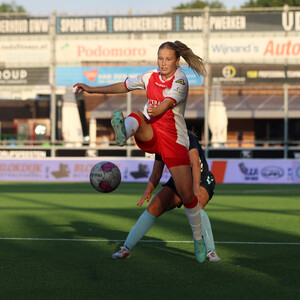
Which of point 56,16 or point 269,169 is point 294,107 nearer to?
point 269,169

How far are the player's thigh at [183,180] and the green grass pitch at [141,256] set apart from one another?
79 cm

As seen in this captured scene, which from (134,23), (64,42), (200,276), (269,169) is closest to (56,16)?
(64,42)

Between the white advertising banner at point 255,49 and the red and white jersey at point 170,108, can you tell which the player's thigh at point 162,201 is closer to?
the red and white jersey at point 170,108

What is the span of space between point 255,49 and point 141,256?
22155mm

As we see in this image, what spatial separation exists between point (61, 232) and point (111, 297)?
186 inches

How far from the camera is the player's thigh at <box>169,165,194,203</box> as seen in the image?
6.73 meters

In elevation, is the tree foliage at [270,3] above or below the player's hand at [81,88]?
above

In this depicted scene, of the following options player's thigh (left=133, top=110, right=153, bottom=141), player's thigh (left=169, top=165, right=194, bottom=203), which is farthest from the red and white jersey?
player's thigh (left=169, top=165, right=194, bottom=203)

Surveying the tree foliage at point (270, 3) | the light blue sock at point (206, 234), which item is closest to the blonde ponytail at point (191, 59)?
the light blue sock at point (206, 234)

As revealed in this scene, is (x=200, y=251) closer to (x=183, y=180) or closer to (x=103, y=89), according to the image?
(x=183, y=180)

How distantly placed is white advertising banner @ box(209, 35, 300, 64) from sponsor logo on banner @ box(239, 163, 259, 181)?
5681 mm

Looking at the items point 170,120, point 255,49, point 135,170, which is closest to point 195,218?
point 170,120

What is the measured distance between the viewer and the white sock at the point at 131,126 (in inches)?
238

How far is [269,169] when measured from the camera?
81.8ft
